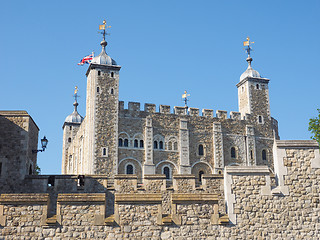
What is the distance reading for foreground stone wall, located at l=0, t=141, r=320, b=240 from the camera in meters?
10.1

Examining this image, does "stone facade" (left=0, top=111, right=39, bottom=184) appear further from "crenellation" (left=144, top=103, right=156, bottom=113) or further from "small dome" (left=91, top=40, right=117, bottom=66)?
"small dome" (left=91, top=40, right=117, bottom=66)

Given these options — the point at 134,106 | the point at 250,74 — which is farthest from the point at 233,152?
the point at 134,106

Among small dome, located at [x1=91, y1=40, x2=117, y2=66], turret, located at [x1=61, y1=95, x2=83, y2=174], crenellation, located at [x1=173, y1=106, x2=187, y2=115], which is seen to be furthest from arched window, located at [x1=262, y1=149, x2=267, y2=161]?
turret, located at [x1=61, y1=95, x2=83, y2=174]

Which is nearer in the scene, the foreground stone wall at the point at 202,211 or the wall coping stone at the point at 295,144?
the foreground stone wall at the point at 202,211

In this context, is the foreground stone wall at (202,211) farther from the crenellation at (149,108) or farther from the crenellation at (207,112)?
the crenellation at (207,112)

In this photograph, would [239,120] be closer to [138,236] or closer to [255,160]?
[255,160]

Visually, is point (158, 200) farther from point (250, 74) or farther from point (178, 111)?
point (250, 74)

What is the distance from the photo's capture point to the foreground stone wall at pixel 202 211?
10148 mm

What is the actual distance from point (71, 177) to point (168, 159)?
926 inches

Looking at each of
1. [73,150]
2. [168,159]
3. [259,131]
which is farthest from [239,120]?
[73,150]

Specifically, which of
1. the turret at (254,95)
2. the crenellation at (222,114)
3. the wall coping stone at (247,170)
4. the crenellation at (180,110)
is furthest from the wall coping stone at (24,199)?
the turret at (254,95)

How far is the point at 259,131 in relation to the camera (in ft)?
144

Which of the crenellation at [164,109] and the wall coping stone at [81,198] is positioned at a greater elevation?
the crenellation at [164,109]

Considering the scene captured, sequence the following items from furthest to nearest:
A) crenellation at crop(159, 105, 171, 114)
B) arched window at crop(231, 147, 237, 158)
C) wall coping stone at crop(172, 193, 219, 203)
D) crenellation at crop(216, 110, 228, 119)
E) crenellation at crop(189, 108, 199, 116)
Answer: crenellation at crop(216, 110, 228, 119)
arched window at crop(231, 147, 237, 158)
crenellation at crop(189, 108, 199, 116)
crenellation at crop(159, 105, 171, 114)
wall coping stone at crop(172, 193, 219, 203)
